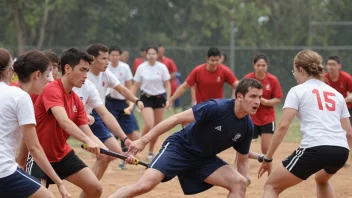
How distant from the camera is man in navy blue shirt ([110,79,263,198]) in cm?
738

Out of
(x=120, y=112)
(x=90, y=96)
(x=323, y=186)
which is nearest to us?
(x=323, y=186)

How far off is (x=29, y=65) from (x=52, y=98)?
108 centimetres

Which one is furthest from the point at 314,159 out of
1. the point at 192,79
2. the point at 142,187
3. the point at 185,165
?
the point at 192,79

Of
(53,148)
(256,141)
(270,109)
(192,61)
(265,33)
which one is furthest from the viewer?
(265,33)

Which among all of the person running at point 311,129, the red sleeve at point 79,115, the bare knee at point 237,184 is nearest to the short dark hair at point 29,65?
the red sleeve at point 79,115

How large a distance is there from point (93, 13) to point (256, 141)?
17189mm

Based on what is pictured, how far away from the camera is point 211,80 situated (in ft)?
44.1

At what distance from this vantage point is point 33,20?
98.2 ft

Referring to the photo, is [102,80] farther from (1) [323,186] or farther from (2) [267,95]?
(1) [323,186]

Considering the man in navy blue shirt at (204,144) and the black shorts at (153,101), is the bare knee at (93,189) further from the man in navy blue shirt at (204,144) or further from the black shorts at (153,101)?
the black shorts at (153,101)

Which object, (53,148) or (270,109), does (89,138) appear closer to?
(53,148)

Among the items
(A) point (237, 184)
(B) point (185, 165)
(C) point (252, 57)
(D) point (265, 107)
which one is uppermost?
(B) point (185, 165)

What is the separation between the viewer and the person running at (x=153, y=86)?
47.8 feet

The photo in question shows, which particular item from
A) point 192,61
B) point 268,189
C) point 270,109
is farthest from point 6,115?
point 192,61
